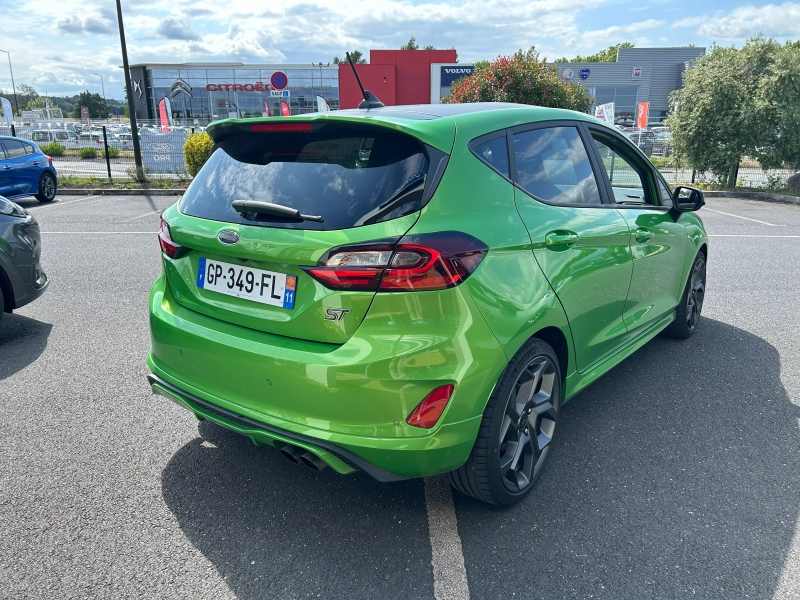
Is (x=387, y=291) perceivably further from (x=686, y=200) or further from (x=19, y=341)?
(x=19, y=341)

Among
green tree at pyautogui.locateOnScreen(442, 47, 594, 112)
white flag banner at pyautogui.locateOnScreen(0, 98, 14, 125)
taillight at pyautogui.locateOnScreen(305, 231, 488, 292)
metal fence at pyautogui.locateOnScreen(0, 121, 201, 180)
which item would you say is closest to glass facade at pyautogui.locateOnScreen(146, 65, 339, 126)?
metal fence at pyautogui.locateOnScreen(0, 121, 201, 180)

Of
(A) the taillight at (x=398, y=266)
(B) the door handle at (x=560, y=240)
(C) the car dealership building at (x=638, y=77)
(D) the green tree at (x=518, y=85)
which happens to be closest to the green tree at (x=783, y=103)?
(D) the green tree at (x=518, y=85)

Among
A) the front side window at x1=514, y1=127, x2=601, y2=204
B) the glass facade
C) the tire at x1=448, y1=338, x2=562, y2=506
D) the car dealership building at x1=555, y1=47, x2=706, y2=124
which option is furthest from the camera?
the car dealership building at x1=555, y1=47, x2=706, y2=124

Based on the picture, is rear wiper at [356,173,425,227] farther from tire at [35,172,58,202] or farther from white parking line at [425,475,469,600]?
tire at [35,172,58,202]

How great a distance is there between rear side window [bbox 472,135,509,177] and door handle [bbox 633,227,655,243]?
1230 mm

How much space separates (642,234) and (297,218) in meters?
2.23

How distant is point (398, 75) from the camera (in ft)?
143

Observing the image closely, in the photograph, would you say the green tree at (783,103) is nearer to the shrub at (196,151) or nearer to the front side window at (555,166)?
the shrub at (196,151)

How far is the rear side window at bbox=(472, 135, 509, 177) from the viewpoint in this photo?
8.54 ft

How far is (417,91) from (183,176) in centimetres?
2862

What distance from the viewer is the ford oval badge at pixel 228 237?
249cm

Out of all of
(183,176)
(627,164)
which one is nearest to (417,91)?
(183,176)

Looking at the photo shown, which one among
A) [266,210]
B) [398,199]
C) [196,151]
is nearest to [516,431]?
[398,199]

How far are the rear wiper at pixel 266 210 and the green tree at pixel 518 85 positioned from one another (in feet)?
46.5
